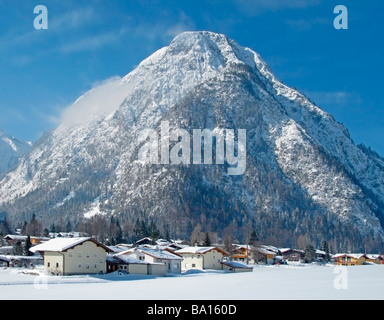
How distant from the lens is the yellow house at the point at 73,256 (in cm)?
8444

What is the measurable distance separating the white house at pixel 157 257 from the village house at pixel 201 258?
35.4 ft

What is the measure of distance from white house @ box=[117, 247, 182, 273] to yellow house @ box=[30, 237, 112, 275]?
11995 millimetres

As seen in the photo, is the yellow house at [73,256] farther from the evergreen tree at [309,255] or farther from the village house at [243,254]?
the evergreen tree at [309,255]

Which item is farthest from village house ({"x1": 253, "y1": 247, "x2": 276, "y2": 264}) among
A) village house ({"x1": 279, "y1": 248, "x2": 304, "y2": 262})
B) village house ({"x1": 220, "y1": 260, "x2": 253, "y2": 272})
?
village house ({"x1": 220, "y1": 260, "x2": 253, "y2": 272})

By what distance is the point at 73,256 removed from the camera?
283ft

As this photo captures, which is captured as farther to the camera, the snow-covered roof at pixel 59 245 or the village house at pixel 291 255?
the village house at pixel 291 255

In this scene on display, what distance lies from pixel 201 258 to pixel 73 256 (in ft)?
126

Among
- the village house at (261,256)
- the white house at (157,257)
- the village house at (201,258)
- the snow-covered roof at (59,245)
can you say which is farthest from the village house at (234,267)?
the village house at (261,256)

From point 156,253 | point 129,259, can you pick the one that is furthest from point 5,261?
point 156,253

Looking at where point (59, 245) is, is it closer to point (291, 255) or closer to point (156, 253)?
point (156, 253)

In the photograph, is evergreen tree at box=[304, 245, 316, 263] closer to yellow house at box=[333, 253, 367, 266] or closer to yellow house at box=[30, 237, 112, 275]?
yellow house at box=[333, 253, 367, 266]

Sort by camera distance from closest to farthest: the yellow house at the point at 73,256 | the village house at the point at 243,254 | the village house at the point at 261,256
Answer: the yellow house at the point at 73,256 → the village house at the point at 261,256 → the village house at the point at 243,254

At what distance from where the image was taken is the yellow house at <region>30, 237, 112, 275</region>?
84438mm
